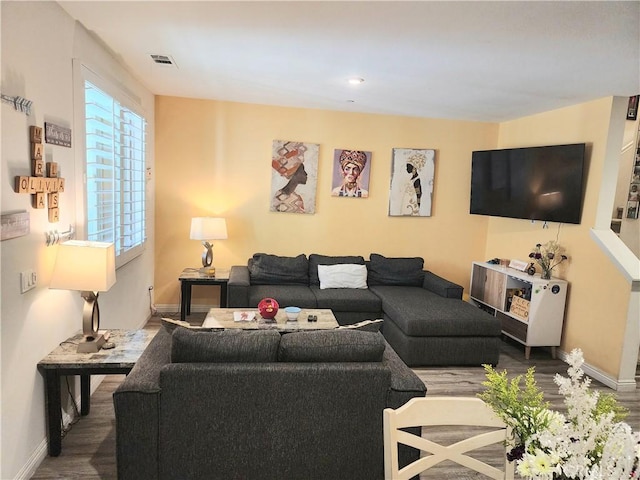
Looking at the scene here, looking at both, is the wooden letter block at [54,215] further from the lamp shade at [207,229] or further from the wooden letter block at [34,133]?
the lamp shade at [207,229]

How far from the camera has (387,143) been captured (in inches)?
217

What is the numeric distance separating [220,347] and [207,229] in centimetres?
282

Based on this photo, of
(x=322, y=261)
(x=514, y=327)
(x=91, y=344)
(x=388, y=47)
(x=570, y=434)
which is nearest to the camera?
(x=570, y=434)

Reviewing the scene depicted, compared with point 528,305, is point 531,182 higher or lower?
higher

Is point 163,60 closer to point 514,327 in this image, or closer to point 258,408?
point 258,408

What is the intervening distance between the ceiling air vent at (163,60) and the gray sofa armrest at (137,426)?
99.7 inches

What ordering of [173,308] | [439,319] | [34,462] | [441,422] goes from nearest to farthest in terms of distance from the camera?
[441,422] < [34,462] < [439,319] < [173,308]

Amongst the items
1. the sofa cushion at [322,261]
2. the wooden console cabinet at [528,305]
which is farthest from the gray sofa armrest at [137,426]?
the wooden console cabinet at [528,305]

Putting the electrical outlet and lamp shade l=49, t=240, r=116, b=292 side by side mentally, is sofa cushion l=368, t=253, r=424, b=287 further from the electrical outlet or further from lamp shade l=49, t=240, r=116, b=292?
the electrical outlet

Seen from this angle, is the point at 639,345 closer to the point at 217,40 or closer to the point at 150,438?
the point at 150,438

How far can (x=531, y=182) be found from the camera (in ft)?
15.0

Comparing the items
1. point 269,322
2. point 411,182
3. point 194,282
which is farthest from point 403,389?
point 411,182

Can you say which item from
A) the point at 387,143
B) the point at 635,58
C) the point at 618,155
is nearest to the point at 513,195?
the point at 618,155

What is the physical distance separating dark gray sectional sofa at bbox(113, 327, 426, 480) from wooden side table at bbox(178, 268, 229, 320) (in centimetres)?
244
